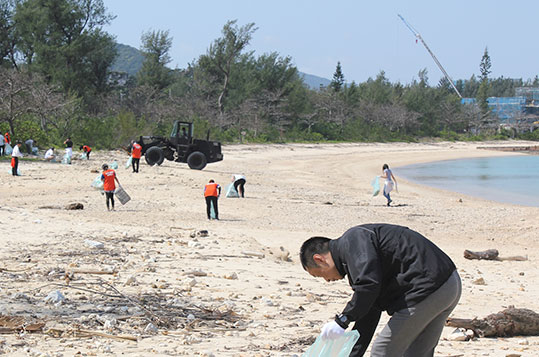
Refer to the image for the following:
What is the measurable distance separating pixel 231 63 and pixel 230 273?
54580 millimetres

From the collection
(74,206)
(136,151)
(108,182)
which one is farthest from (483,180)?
(74,206)

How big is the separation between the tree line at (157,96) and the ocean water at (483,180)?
1466 cm

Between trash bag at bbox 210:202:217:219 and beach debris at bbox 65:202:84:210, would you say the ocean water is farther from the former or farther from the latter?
beach debris at bbox 65:202:84:210

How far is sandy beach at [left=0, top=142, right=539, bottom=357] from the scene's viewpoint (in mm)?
5590

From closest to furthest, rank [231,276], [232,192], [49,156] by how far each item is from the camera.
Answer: [231,276] → [232,192] → [49,156]

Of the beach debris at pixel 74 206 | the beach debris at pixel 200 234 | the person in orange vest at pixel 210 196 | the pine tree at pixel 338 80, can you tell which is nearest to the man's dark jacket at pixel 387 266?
the beach debris at pixel 200 234

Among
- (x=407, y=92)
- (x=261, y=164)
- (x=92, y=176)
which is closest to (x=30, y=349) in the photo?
(x=92, y=176)

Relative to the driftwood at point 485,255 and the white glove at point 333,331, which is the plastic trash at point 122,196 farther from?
the white glove at point 333,331

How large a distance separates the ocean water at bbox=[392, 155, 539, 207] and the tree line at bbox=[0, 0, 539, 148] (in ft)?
48.1

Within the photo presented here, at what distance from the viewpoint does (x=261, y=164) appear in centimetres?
3719

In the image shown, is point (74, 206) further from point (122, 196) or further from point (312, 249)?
point (312, 249)

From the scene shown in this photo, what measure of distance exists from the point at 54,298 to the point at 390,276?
4.01 m

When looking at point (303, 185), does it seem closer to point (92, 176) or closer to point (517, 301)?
point (92, 176)

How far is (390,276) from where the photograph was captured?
362cm
